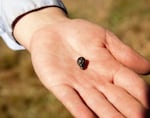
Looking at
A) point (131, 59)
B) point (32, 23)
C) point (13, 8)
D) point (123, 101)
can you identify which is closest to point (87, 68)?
point (131, 59)

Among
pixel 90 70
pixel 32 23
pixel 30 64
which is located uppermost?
pixel 32 23

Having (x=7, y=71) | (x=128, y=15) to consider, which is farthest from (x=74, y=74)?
(x=128, y=15)

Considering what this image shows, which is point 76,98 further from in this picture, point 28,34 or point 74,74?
point 28,34

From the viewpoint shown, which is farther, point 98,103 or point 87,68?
point 87,68

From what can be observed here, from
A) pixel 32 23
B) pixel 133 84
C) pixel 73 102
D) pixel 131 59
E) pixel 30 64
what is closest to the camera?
pixel 73 102

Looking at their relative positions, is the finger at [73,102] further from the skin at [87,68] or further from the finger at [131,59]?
the finger at [131,59]

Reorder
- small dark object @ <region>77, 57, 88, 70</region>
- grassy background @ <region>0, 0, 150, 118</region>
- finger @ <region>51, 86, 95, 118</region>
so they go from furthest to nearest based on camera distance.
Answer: grassy background @ <region>0, 0, 150, 118</region> < small dark object @ <region>77, 57, 88, 70</region> < finger @ <region>51, 86, 95, 118</region>

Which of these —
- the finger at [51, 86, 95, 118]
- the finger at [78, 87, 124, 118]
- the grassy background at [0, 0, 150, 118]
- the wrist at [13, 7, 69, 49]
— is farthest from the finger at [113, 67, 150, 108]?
the grassy background at [0, 0, 150, 118]

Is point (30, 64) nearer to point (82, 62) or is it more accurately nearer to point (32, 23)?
point (32, 23)

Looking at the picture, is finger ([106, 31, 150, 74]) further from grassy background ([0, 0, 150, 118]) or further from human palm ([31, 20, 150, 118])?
grassy background ([0, 0, 150, 118])
